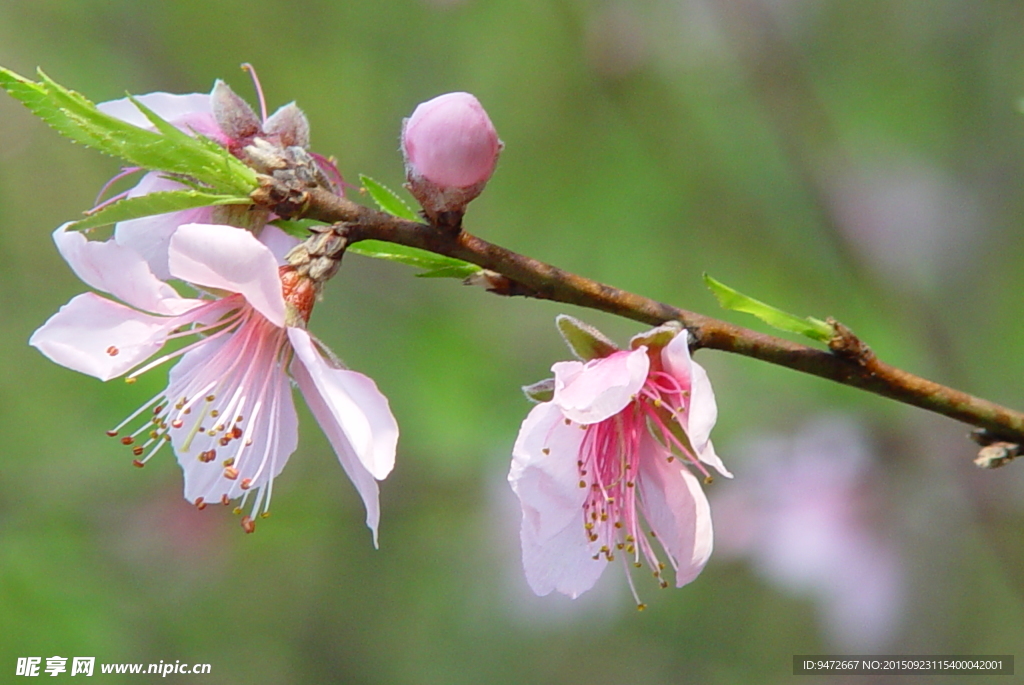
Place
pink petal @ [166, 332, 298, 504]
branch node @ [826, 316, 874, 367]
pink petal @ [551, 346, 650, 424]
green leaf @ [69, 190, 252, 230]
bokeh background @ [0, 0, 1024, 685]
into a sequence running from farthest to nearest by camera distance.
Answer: bokeh background @ [0, 0, 1024, 685] < pink petal @ [166, 332, 298, 504] < branch node @ [826, 316, 874, 367] < pink petal @ [551, 346, 650, 424] < green leaf @ [69, 190, 252, 230]

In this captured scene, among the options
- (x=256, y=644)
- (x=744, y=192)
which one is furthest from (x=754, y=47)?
(x=256, y=644)

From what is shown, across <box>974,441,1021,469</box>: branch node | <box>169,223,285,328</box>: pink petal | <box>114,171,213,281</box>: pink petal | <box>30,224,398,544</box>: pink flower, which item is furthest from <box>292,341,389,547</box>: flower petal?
<box>974,441,1021,469</box>: branch node

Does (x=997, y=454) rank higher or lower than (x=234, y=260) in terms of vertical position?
lower

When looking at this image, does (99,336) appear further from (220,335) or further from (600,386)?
(600,386)

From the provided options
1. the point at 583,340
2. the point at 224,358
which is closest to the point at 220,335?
the point at 224,358

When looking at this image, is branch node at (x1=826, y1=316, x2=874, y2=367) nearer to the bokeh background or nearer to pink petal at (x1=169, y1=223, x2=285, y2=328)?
pink petal at (x1=169, y1=223, x2=285, y2=328)

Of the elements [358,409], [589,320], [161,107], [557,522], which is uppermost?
[589,320]
